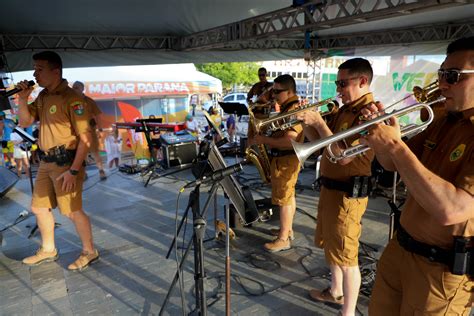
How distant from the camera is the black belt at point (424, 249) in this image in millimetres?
1440

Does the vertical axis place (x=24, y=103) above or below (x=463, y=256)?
above

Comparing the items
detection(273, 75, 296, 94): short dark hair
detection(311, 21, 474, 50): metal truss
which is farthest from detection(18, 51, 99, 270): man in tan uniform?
detection(311, 21, 474, 50): metal truss

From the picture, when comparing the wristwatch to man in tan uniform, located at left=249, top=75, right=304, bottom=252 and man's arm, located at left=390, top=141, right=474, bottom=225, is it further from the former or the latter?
man's arm, located at left=390, top=141, right=474, bottom=225

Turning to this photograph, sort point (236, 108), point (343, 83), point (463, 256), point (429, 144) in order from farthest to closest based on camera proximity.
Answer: point (236, 108), point (343, 83), point (429, 144), point (463, 256)

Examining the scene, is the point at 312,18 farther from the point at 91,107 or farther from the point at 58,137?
the point at 58,137

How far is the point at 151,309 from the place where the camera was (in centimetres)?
279

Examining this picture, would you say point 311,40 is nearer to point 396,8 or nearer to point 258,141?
point 396,8

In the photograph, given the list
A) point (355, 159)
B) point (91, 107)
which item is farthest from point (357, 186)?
point (91, 107)

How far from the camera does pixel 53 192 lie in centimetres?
341

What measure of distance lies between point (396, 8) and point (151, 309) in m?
4.79

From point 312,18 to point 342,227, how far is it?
4.43m

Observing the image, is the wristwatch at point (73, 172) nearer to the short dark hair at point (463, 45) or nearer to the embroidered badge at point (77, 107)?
the embroidered badge at point (77, 107)

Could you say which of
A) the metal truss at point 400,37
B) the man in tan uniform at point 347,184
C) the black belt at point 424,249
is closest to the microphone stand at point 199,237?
the man in tan uniform at point 347,184

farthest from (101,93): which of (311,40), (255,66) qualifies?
(255,66)
